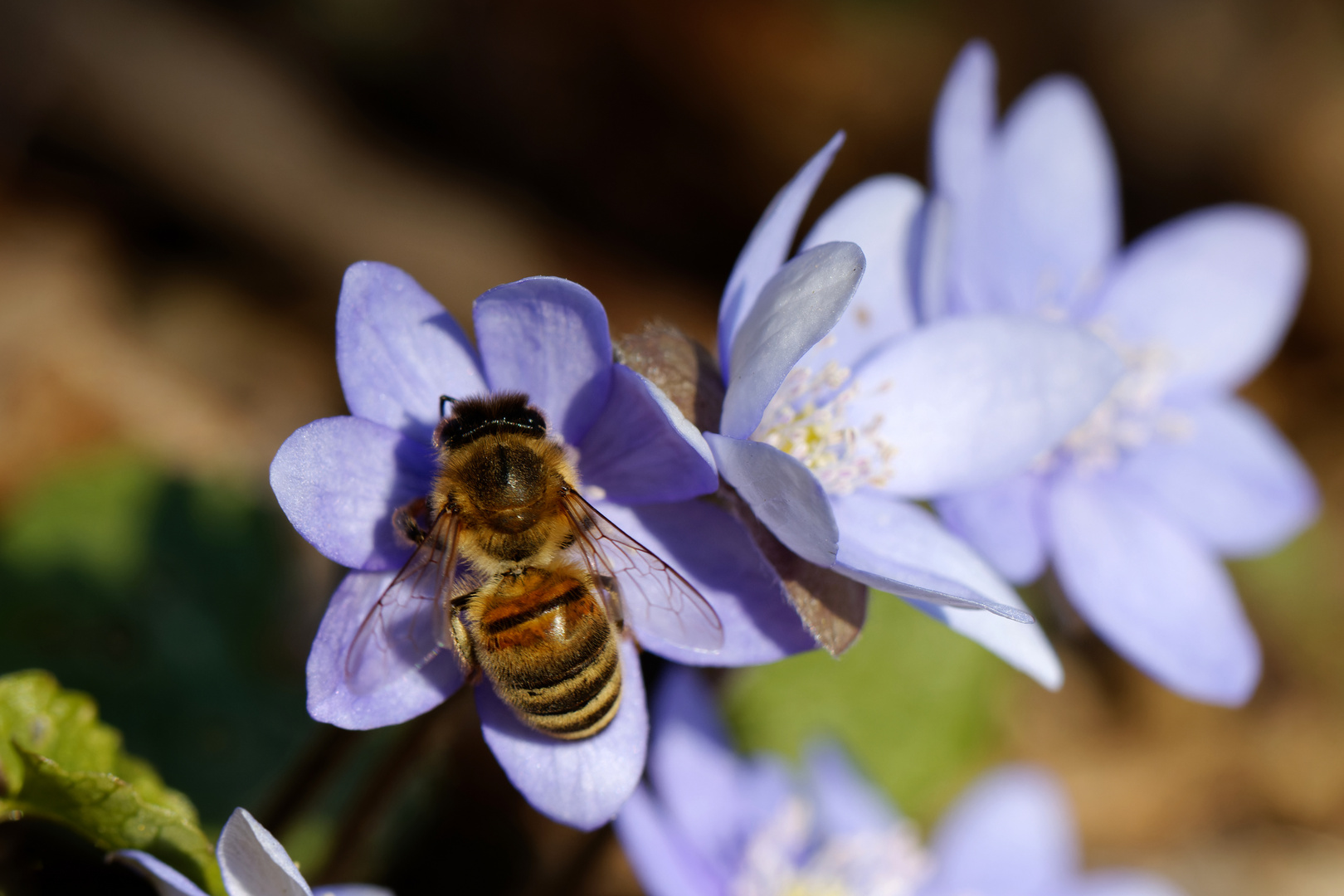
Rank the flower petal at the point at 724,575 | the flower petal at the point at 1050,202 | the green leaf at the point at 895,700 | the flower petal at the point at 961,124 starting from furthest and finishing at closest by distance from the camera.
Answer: the green leaf at the point at 895,700
the flower petal at the point at 1050,202
the flower petal at the point at 961,124
the flower petal at the point at 724,575

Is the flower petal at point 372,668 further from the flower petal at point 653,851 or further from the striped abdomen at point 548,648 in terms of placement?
the flower petal at point 653,851

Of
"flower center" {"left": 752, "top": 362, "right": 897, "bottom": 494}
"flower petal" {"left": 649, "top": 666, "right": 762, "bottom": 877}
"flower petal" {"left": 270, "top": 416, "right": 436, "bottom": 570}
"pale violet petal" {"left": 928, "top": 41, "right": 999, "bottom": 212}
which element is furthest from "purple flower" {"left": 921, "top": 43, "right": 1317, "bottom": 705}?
"flower petal" {"left": 270, "top": 416, "right": 436, "bottom": 570}

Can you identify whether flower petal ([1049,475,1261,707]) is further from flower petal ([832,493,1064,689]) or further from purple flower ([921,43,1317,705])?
flower petal ([832,493,1064,689])

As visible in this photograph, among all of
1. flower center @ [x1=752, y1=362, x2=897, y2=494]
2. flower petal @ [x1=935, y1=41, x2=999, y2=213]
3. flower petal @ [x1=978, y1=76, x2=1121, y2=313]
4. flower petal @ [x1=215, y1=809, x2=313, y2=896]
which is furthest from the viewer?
flower petal @ [x1=978, y1=76, x2=1121, y2=313]

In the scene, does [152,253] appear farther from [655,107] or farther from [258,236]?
[655,107]

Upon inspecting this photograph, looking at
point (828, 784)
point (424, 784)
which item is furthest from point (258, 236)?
point (828, 784)

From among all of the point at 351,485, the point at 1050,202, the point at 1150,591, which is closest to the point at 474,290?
the point at 1050,202

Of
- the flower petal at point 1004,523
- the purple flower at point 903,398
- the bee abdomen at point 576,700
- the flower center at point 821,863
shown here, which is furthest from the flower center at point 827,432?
the flower center at point 821,863
